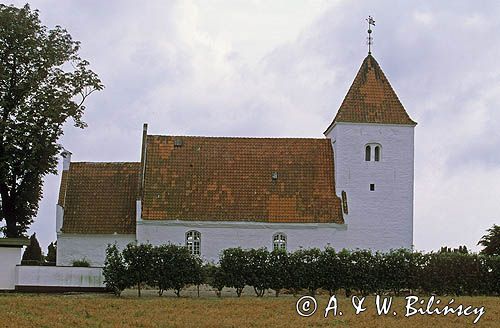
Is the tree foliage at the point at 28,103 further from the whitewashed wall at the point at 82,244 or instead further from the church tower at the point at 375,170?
the church tower at the point at 375,170

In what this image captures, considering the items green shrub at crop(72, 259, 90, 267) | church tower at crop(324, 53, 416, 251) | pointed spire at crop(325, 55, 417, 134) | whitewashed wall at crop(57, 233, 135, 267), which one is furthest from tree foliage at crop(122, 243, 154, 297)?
pointed spire at crop(325, 55, 417, 134)

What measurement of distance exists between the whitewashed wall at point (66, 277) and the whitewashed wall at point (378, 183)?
1243cm

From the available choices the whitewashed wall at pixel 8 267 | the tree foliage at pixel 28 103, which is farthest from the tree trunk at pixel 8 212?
the whitewashed wall at pixel 8 267

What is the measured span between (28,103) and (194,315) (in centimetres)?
2093

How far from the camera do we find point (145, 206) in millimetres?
40781

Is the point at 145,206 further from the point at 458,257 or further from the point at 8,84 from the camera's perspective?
the point at 458,257

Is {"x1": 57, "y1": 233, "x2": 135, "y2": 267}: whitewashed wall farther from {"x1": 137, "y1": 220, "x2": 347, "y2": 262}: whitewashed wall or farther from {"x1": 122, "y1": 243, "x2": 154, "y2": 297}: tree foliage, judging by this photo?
{"x1": 122, "y1": 243, "x2": 154, "y2": 297}: tree foliage

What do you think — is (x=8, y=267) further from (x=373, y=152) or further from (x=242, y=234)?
(x=373, y=152)

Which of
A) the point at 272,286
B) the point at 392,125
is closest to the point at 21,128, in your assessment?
the point at 272,286

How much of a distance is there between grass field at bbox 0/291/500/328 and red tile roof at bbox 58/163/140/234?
42.6 ft

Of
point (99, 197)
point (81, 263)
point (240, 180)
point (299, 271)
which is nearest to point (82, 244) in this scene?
point (81, 263)

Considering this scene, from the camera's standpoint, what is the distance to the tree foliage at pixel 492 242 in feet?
138

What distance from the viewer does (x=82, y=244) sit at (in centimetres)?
4125

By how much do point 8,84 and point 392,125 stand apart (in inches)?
728
